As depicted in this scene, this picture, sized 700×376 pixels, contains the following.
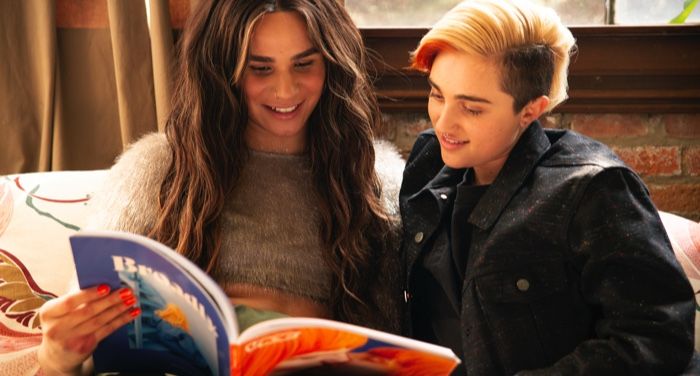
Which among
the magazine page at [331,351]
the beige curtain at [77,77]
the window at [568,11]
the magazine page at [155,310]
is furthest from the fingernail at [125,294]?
the window at [568,11]

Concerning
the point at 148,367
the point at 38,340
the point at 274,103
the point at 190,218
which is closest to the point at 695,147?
the point at 274,103

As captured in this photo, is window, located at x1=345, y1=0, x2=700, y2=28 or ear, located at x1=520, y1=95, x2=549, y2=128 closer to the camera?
ear, located at x1=520, y1=95, x2=549, y2=128

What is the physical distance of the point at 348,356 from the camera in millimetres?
947

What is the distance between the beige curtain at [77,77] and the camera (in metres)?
1.77

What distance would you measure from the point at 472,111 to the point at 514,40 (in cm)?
13

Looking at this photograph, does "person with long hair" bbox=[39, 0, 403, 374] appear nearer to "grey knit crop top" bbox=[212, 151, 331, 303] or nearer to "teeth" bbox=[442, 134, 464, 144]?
"grey knit crop top" bbox=[212, 151, 331, 303]

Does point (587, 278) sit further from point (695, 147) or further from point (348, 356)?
point (695, 147)

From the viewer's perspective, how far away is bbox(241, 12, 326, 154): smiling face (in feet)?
4.46

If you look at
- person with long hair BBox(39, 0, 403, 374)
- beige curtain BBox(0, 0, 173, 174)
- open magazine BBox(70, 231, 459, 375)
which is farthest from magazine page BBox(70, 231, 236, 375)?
beige curtain BBox(0, 0, 173, 174)

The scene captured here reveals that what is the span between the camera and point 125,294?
101 cm

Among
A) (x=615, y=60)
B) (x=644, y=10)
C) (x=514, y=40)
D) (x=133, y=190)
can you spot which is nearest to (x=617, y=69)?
(x=615, y=60)

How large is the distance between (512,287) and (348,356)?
33 cm

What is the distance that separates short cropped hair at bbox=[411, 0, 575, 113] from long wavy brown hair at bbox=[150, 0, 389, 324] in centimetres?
31

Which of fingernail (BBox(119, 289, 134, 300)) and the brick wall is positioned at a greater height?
fingernail (BBox(119, 289, 134, 300))
